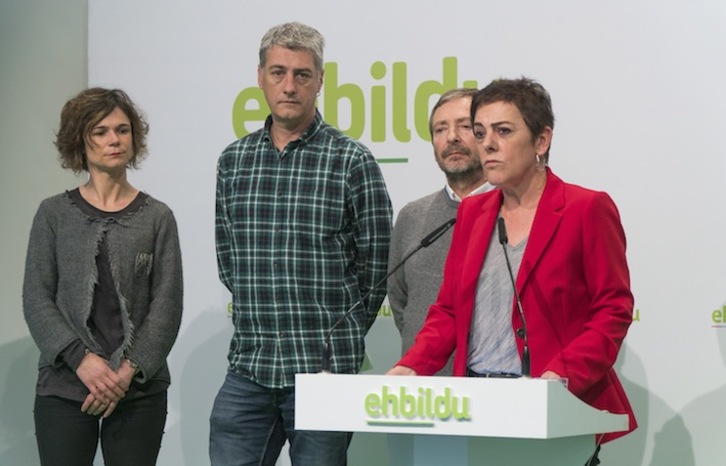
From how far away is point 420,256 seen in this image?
3609 millimetres

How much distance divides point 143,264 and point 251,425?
661mm

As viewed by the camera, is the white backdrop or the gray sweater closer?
the gray sweater

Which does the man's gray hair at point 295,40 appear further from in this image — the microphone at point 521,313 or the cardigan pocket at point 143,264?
the microphone at point 521,313

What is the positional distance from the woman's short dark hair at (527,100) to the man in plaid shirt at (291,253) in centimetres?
65

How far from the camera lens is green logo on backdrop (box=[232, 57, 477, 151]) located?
458 cm

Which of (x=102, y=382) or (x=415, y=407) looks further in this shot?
(x=102, y=382)

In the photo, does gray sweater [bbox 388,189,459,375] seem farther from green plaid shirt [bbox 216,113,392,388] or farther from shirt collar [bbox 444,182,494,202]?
green plaid shirt [bbox 216,113,392,388]

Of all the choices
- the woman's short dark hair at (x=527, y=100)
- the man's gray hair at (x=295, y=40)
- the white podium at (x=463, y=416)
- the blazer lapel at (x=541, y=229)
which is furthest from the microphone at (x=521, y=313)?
the man's gray hair at (x=295, y=40)

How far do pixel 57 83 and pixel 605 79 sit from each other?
268 cm

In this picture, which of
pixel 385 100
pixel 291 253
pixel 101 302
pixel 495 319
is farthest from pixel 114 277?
pixel 385 100

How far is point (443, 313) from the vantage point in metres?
2.87

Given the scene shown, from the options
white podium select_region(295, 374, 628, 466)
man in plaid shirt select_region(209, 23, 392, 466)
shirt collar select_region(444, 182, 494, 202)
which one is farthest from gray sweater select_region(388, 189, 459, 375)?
white podium select_region(295, 374, 628, 466)

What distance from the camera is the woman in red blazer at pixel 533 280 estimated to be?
266cm

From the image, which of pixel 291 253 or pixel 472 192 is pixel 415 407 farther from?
pixel 472 192
